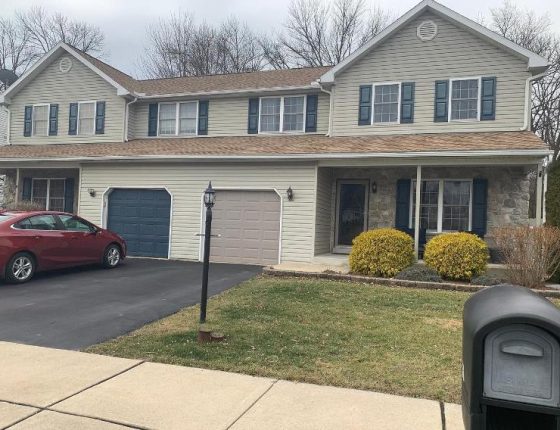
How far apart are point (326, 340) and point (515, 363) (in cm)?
370

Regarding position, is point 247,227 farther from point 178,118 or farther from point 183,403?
point 183,403

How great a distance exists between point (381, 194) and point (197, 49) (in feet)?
77.7

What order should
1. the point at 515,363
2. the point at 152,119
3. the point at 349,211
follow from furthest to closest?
the point at 152,119 < the point at 349,211 < the point at 515,363

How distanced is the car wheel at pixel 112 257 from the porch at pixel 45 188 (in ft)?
18.4

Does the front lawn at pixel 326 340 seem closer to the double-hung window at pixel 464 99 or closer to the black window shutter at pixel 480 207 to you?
the black window shutter at pixel 480 207

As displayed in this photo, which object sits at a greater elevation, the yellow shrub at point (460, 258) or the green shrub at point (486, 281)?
the yellow shrub at point (460, 258)

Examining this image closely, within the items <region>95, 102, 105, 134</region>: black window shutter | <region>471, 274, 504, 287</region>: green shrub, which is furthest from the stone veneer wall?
<region>95, 102, 105, 134</region>: black window shutter

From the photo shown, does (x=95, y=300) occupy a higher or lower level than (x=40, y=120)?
lower

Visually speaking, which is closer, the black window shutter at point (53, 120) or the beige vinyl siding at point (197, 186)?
the beige vinyl siding at point (197, 186)

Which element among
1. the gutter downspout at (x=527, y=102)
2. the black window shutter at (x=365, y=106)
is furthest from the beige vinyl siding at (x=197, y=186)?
the gutter downspout at (x=527, y=102)

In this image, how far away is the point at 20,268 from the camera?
955cm

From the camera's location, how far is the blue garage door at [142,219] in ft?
47.3

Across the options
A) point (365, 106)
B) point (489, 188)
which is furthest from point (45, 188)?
point (489, 188)

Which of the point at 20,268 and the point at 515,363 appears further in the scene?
the point at 20,268
